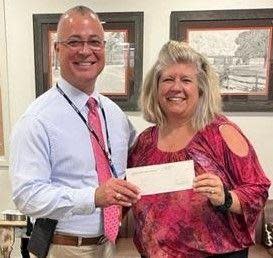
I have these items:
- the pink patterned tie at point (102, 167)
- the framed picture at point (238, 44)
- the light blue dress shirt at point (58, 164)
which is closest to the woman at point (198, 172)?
the pink patterned tie at point (102, 167)

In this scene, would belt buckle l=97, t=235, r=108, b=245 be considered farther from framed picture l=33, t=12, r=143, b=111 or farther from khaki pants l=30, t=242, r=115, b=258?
framed picture l=33, t=12, r=143, b=111

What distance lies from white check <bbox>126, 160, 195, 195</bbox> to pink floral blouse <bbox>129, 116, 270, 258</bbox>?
14 centimetres

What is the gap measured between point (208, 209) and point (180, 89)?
1.54ft

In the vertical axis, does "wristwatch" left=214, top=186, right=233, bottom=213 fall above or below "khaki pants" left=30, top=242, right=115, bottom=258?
above

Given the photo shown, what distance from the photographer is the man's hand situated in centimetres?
115

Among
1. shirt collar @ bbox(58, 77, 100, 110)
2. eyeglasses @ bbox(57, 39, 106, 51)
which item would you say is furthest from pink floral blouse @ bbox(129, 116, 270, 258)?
eyeglasses @ bbox(57, 39, 106, 51)

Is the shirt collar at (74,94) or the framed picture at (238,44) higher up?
the framed picture at (238,44)

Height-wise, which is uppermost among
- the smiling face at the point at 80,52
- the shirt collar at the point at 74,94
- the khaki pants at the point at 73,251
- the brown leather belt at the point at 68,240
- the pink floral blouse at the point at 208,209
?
the smiling face at the point at 80,52

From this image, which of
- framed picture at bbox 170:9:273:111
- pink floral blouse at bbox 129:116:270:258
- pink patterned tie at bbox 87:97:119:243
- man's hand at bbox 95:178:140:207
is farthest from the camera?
framed picture at bbox 170:9:273:111

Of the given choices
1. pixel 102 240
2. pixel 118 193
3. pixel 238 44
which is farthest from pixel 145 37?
pixel 118 193

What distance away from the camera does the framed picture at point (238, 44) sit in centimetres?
251

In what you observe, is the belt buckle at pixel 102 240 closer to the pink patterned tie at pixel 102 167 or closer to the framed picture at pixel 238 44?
the pink patterned tie at pixel 102 167

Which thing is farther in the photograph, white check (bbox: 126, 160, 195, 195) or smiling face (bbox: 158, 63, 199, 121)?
smiling face (bbox: 158, 63, 199, 121)

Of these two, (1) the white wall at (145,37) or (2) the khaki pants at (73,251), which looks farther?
(1) the white wall at (145,37)
